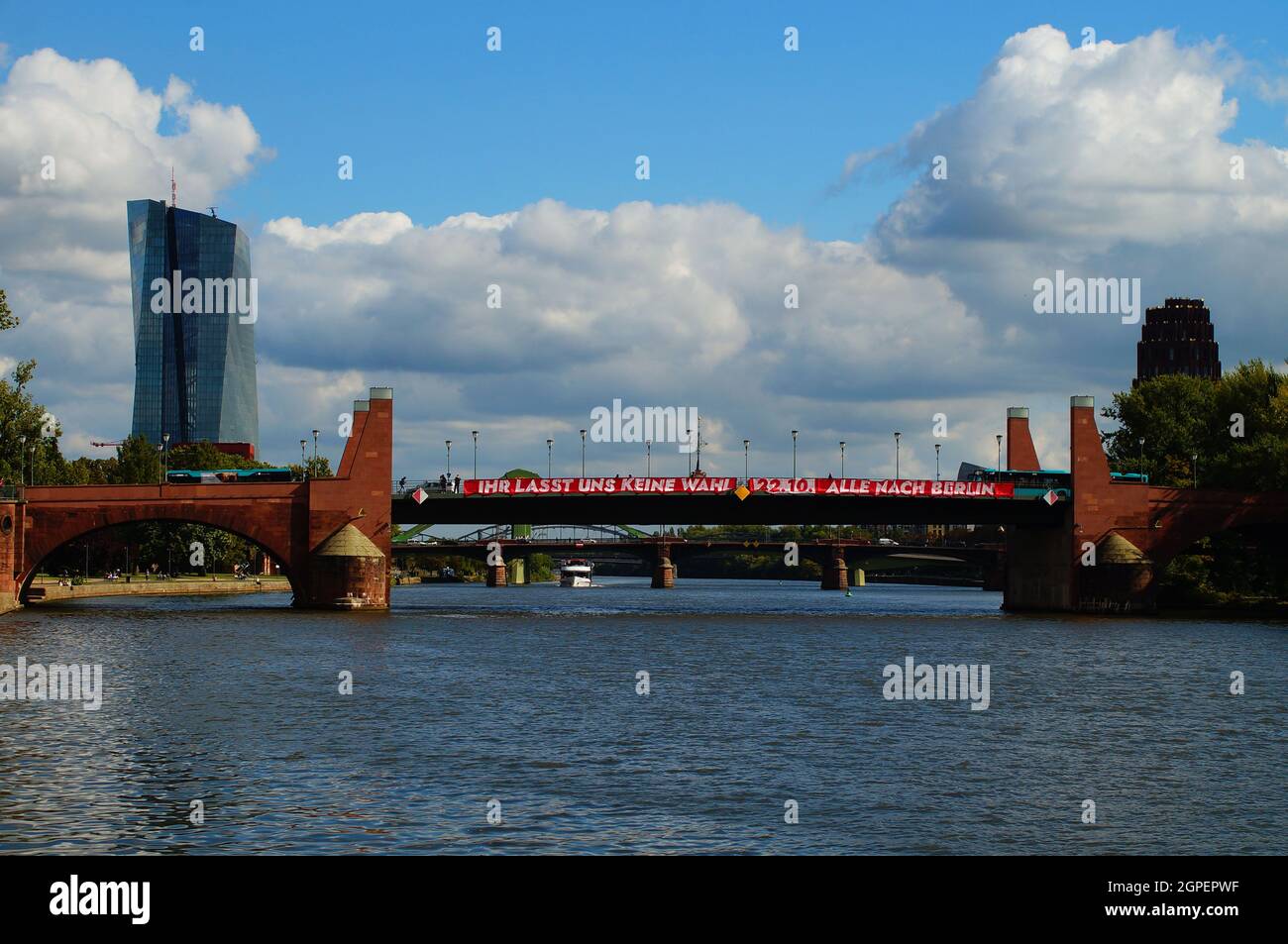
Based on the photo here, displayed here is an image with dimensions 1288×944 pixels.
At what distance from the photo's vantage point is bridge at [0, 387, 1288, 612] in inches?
4528

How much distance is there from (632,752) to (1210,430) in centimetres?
11353

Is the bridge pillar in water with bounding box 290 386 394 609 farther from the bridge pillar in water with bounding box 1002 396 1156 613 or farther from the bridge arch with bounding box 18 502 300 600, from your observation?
the bridge pillar in water with bounding box 1002 396 1156 613

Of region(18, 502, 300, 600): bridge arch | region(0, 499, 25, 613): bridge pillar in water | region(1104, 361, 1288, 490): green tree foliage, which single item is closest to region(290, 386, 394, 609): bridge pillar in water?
region(18, 502, 300, 600): bridge arch

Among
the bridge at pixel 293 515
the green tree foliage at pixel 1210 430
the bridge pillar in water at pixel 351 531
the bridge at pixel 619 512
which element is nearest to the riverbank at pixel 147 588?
the bridge at pixel 293 515

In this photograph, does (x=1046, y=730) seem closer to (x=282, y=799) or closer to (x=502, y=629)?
(x=282, y=799)

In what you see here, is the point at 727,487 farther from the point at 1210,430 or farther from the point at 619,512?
the point at 1210,430

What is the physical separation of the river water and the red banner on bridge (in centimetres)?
4139

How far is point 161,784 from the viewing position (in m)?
34.5

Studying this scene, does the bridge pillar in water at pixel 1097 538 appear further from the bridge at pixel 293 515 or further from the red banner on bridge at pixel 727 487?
the bridge at pixel 293 515

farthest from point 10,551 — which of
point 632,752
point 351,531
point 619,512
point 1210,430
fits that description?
point 1210,430

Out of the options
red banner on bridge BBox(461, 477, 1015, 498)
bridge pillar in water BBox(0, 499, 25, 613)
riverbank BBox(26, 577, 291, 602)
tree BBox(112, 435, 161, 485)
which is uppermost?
tree BBox(112, 435, 161, 485)

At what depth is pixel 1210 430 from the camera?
139 meters

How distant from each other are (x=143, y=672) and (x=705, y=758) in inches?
1297

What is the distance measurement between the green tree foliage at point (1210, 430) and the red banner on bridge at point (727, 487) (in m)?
20.9
